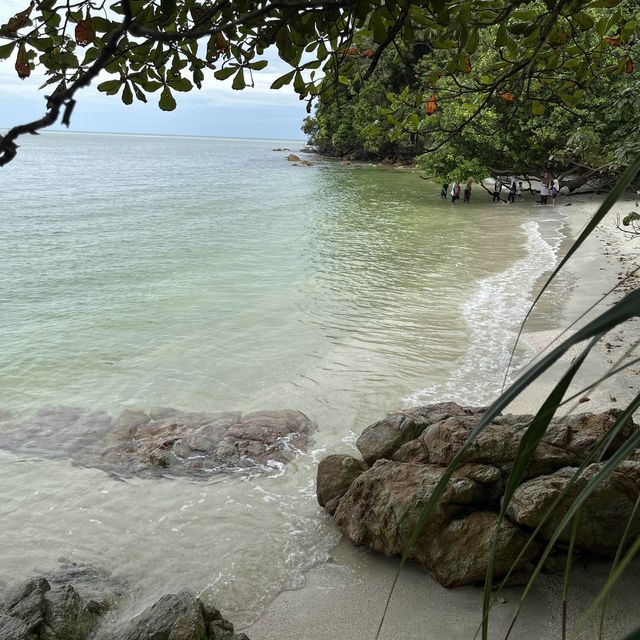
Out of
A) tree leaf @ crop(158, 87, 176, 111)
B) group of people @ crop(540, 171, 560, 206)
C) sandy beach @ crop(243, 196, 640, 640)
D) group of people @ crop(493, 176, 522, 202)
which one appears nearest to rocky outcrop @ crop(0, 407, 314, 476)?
sandy beach @ crop(243, 196, 640, 640)

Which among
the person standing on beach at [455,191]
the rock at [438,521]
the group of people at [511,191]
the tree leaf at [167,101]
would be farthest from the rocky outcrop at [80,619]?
the group of people at [511,191]

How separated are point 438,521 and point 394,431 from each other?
1197 mm

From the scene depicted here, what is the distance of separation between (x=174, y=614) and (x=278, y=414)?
12.9 feet

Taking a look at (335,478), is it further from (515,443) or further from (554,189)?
(554,189)

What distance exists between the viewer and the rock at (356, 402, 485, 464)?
17.3 ft

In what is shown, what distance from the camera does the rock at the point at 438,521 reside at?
4.02 meters

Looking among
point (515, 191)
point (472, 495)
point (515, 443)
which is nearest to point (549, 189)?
point (515, 191)

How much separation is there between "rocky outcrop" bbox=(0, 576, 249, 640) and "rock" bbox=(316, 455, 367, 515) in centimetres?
166

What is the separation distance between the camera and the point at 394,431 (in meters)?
5.32

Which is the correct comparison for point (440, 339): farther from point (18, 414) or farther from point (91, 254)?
point (91, 254)

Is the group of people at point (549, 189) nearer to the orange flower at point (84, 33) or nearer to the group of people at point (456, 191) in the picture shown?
the group of people at point (456, 191)

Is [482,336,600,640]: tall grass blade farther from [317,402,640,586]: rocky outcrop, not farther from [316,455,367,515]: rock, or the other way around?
[316,455,367,515]: rock

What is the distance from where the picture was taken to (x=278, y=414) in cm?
737

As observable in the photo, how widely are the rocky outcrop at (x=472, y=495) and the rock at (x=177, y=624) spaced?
1.32 m
